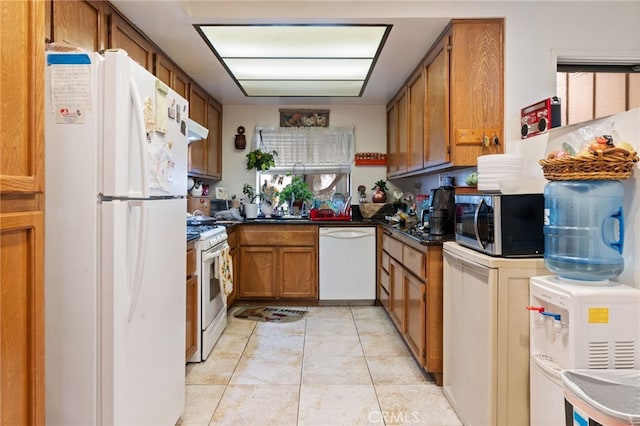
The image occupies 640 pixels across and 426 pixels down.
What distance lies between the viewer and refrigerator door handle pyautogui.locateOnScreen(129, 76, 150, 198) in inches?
53.3

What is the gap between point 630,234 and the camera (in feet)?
4.52


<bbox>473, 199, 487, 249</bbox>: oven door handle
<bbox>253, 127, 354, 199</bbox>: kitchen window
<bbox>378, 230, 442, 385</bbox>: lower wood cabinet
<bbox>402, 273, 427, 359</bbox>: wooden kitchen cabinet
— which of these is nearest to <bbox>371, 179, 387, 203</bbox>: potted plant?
<bbox>253, 127, 354, 199</bbox>: kitchen window

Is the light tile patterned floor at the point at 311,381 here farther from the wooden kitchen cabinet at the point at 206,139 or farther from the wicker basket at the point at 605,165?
the wooden kitchen cabinet at the point at 206,139

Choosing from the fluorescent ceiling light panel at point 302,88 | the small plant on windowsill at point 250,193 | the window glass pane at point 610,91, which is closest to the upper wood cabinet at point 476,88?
the window glass pane at point 610,91

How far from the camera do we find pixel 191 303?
2.51 meters

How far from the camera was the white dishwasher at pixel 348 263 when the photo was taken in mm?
3969

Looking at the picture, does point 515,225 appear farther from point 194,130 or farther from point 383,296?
point 383,296

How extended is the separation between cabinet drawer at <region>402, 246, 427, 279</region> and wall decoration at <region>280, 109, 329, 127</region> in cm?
234

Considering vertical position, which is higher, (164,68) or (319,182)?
(164,68)

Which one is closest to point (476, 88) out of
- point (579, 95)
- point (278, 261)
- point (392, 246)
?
point (579, 95)

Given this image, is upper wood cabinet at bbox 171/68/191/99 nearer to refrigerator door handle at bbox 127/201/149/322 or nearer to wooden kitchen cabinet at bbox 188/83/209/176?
wooden kitchen cabinet at bbox 188/83/209/176

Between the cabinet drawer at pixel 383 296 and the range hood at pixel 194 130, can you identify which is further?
the cabinet drawer at pixel 383 296

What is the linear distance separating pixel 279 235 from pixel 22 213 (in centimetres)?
292

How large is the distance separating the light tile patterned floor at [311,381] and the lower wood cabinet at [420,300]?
171 millimetres
